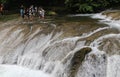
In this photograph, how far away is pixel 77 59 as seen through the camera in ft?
53.1

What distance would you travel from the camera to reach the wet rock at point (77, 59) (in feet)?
52.4

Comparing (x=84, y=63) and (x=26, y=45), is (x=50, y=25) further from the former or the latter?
(x=84, y=63)

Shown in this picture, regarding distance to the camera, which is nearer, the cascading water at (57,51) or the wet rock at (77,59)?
the cascading water at (57,51)

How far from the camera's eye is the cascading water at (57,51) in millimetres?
15766

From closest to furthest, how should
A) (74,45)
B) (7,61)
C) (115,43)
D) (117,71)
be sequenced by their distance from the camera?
(117,71) < (115,43) < (74,45) < (7,61)

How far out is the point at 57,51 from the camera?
17703mm

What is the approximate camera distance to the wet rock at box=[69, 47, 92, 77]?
15973 mm

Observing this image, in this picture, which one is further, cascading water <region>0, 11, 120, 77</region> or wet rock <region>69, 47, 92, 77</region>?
wet rock <region>69, 47, 92, 77</region>

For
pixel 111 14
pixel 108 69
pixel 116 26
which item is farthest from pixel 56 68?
pixel 111 14

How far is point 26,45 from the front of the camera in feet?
64.5

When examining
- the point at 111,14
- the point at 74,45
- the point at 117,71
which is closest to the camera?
the point at 117,71

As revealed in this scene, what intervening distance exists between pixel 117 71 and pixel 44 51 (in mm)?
4531

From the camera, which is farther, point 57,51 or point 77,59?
point 57,51

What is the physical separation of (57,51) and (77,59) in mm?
1810
